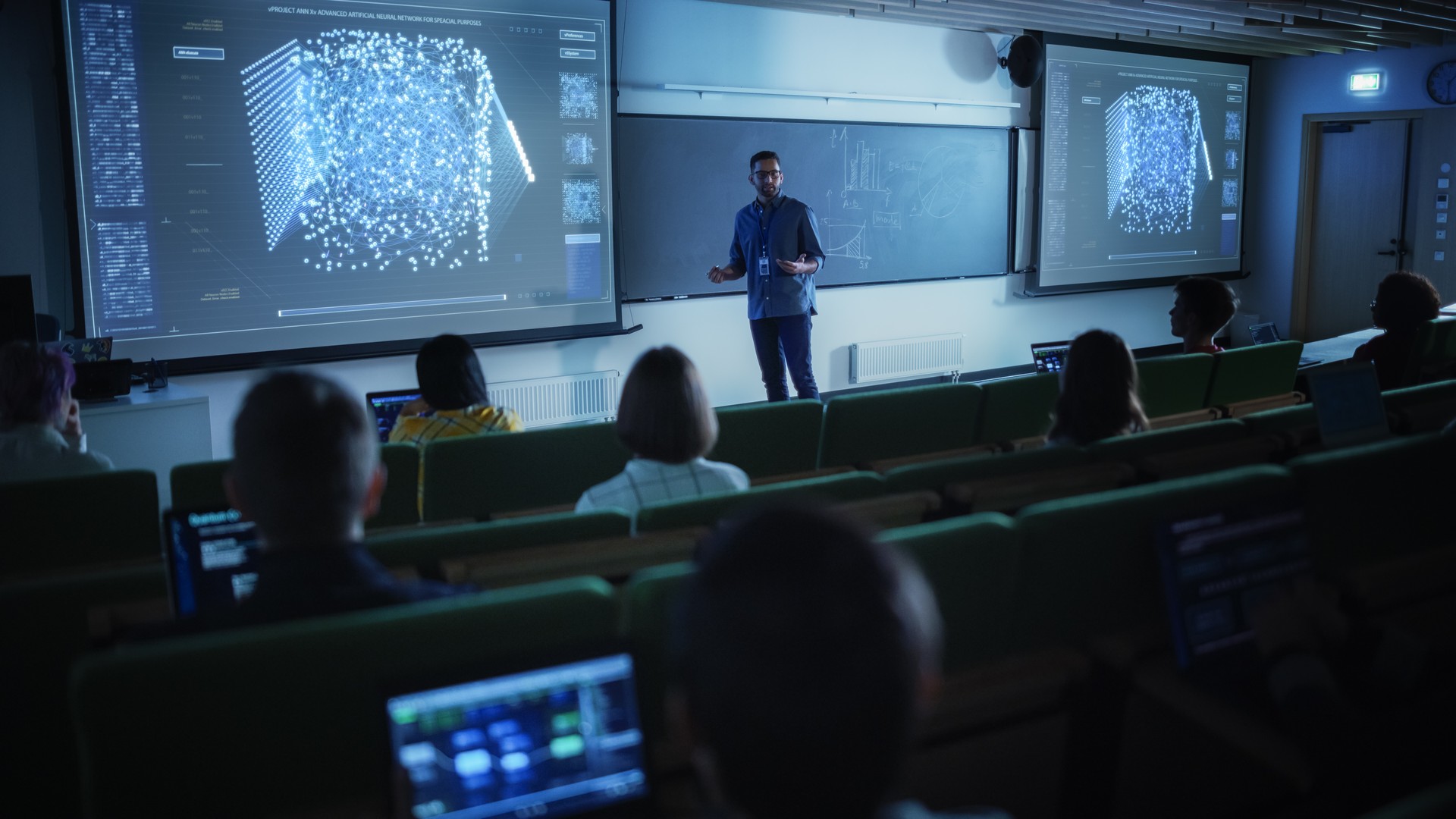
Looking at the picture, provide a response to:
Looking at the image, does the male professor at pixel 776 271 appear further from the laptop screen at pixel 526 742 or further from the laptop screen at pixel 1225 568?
the laptop screen at pixel 526 742

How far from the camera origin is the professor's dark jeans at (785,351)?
20.0 feet

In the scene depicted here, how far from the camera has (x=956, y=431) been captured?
11.7ft

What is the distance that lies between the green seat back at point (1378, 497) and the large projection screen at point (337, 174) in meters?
4.43

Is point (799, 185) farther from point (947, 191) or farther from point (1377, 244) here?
point (1377, 244)

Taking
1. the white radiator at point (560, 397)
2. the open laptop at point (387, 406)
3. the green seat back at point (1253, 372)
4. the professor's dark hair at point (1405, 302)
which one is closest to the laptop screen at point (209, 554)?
the open laptop at point (387, 406)

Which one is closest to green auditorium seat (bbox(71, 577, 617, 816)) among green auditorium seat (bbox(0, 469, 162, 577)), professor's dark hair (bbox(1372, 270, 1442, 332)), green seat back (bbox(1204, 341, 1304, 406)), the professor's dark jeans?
green auditorium seat (bbox(0, 469, 162, 577))

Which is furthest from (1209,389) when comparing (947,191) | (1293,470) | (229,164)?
(229,164)

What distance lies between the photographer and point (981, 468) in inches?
94.8

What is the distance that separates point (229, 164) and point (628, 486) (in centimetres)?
345

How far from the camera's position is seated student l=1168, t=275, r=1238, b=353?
4332 millimetres

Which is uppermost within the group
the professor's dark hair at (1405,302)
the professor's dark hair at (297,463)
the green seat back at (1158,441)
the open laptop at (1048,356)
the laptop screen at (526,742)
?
the professor's dark hair at (1405,302)

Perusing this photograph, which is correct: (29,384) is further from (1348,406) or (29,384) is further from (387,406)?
(1348,406)

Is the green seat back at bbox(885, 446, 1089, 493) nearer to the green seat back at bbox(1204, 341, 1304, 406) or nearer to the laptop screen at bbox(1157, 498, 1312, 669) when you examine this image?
the laptop screen at bbox(1157, 498, 1312, 669)

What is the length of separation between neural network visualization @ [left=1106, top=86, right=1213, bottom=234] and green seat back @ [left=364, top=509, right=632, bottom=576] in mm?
7752
